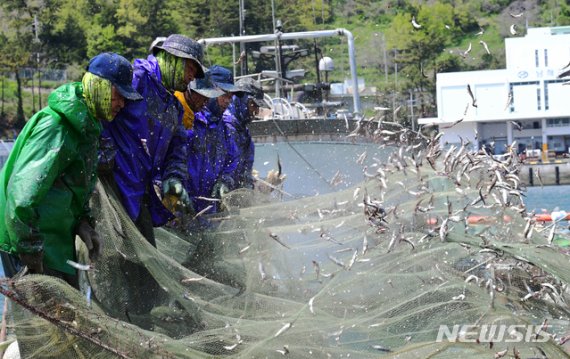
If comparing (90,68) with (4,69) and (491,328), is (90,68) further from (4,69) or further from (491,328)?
(4,69)

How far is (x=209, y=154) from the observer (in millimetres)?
8820

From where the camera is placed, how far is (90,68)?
611 centimetres

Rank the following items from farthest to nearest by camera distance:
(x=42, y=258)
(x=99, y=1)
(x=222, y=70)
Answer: (x=99, y=1) → (x=222, y=70) → (x=42, y=258)

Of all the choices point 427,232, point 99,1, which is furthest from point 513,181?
point 99,1

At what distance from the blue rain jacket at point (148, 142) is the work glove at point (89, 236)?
0.56 m

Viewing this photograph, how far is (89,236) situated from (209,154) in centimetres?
270

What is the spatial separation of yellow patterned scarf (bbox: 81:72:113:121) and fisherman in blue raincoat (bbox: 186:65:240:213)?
6.70ft

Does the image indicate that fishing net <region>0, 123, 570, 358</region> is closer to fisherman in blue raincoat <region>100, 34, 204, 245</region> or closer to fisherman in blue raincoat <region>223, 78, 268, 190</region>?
fisherman in blue raincoat <region>100, 34, 204, 245</region>

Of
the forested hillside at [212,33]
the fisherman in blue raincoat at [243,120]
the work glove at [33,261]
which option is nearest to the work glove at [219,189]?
the fisherman in blue raincoat at [243,120]

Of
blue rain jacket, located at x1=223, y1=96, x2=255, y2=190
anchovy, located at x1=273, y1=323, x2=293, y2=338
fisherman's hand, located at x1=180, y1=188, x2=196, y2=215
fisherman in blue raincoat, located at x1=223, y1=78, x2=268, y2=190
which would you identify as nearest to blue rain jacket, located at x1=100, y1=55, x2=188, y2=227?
fisherman's hand, located at x1=180, y1=188, x2=196, y2=215

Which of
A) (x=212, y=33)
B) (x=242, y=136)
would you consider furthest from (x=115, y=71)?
(x=212, y=33)

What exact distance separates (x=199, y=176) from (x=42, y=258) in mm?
2727

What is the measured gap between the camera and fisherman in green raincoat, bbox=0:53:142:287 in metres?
5.70

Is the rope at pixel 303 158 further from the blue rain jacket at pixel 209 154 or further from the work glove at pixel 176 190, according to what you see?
the work glove at pixel 176 190
